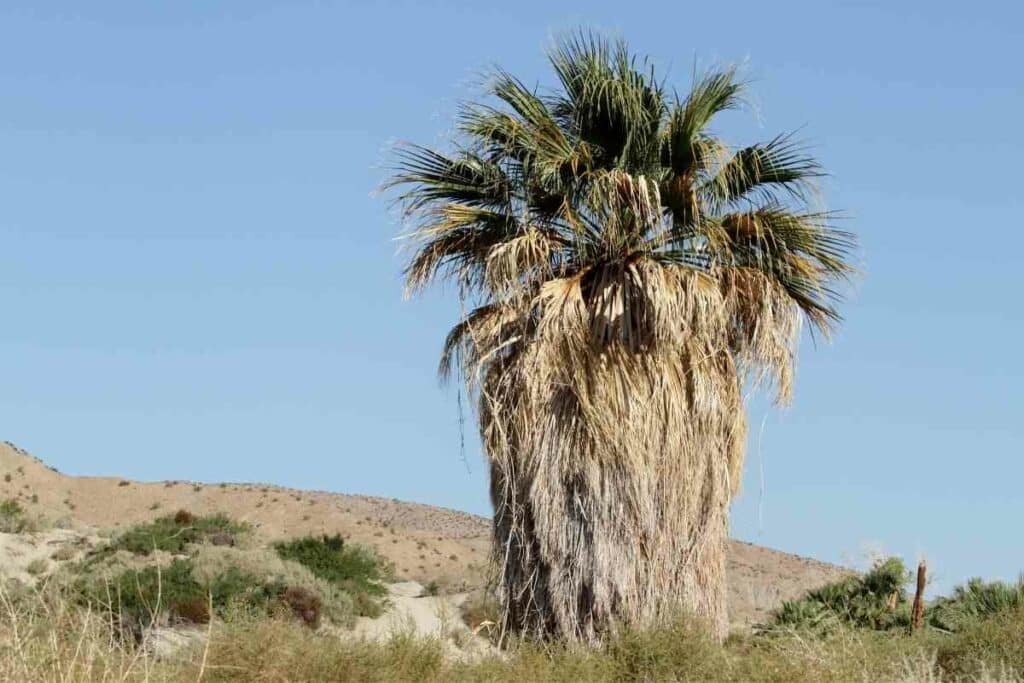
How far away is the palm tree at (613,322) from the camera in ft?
55.4

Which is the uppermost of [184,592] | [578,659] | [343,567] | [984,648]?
[984,648]

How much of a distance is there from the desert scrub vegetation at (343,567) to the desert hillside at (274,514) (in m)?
17.7

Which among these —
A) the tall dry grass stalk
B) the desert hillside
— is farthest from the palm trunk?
the desert hillside

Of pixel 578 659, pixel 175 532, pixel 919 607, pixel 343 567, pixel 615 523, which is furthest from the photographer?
pixel 343 567

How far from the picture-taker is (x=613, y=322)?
16922mm

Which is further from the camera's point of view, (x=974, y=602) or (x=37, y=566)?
(x=37, y=566)

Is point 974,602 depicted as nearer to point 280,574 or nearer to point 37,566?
point 280,574

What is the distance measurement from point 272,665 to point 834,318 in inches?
332

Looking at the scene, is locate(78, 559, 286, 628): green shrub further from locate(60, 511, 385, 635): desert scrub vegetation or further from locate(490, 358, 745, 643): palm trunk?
locate(490, 358, 745, 643): palm trunk

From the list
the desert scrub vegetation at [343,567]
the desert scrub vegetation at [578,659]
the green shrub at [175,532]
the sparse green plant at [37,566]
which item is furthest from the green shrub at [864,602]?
the sparse green plant at [37,566]

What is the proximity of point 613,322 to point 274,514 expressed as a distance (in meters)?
49.2

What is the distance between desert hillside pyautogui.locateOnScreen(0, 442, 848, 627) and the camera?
56.7 metres

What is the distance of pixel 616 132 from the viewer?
18188 millimetres

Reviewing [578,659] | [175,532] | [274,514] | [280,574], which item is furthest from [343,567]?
A: [274,514]
